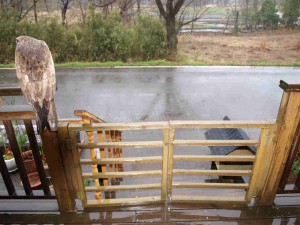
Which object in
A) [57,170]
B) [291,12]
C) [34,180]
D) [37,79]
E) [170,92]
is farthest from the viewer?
[291,12]

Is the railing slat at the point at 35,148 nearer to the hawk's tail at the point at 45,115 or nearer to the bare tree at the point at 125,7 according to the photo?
the hawk's tail at the point at 45,115

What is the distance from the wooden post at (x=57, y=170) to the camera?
80.7 inches

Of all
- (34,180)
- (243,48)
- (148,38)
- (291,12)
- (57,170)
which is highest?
(291,12)

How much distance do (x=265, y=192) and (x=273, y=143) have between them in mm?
577

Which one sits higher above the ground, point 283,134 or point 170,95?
point 283,134

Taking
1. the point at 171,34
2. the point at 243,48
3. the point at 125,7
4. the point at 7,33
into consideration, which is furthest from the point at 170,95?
the point at 125,7

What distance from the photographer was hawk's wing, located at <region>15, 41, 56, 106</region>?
1.80 meters

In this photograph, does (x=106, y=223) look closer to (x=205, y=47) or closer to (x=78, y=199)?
(x=78, y=199)

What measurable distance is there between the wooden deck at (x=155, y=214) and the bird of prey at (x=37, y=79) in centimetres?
110

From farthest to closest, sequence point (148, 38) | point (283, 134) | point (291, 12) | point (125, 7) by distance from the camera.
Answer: point (291, 12)
point (125, 7)
point (148, 38)
point (283, 134)

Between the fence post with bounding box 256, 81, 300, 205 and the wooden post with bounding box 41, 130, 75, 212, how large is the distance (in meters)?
1.71

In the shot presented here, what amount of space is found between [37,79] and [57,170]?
81cm

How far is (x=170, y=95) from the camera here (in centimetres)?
725

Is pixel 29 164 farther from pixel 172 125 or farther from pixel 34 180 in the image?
pixel 172 125
